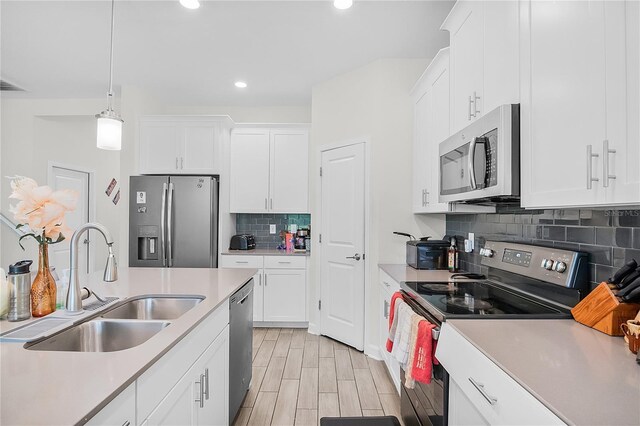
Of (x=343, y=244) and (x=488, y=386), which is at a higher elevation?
(x=343, y=244)

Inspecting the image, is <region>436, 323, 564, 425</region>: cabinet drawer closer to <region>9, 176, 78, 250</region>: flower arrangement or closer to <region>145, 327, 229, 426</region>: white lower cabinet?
<region>145, 327, 229, 426</region>: white lower cabinet

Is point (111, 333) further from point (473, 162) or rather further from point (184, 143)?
point (184, 143)

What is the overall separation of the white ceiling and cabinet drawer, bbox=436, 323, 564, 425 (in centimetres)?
233

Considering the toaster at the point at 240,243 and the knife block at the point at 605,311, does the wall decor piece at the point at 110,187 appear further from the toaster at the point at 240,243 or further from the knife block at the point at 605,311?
the knife block at the point at 605,311

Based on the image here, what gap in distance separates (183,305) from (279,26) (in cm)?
224

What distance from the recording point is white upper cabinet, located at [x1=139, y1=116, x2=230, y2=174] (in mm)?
4203

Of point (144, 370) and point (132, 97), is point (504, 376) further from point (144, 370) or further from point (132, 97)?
point (132, 97)

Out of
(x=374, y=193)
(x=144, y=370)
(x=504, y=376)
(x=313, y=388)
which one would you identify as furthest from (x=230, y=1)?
(x=313, y=388)

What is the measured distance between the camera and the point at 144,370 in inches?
37.6

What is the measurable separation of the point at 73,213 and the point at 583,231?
245 inches

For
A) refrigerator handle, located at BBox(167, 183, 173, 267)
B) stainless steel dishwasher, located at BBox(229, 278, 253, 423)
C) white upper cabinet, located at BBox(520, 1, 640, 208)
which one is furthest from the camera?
refrigerator handle, located at BBox(167, 183, 173, 267)

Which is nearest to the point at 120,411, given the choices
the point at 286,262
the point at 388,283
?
the point at 388,283

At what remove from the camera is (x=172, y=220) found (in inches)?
156

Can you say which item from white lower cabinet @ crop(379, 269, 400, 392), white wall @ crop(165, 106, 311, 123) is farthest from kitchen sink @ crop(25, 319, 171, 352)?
white wall @ crop(165, 106, 311, 123)
